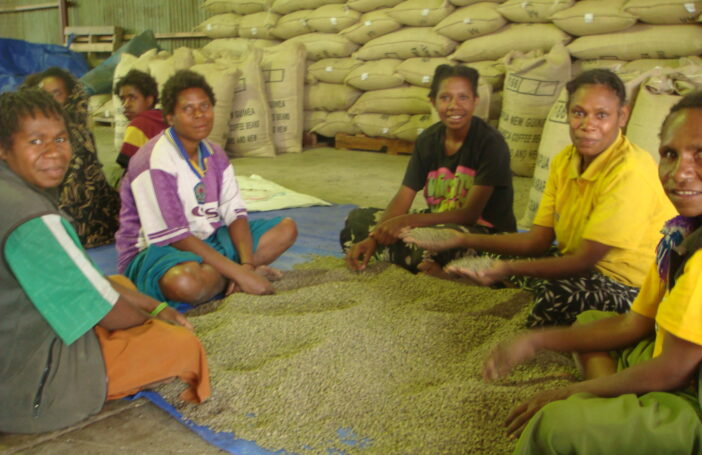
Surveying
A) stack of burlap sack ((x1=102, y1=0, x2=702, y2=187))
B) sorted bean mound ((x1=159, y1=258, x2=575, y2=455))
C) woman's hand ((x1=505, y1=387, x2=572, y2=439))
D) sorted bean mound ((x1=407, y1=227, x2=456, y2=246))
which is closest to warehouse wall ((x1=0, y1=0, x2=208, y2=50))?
stack of burlap sack ((x1=102, y1=0, x2=702, y2=187))

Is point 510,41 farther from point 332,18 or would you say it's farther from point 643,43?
point 332,18

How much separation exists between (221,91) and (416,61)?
1.61 metres

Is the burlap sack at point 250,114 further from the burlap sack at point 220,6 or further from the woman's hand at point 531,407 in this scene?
the woman's hand at point 531,407

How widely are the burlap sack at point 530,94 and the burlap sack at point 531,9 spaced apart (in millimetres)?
322

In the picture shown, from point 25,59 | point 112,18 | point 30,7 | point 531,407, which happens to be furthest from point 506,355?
point 30,7

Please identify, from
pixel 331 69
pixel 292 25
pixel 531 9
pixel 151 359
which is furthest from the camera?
pixel 292 25

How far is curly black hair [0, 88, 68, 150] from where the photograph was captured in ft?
4.29

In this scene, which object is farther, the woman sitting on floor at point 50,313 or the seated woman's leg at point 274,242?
the seated woman's leg at point 274,242

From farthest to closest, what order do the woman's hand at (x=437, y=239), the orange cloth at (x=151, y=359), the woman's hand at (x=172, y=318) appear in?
the woman's hand at (x=437, y=239) → the woman's hand at (x=172, y=318) → the orange cloth at (x=151, y=359)

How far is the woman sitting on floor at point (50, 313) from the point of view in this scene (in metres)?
1.22

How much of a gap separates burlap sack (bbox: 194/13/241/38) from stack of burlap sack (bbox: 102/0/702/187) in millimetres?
12

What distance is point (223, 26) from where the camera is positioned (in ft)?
20.9

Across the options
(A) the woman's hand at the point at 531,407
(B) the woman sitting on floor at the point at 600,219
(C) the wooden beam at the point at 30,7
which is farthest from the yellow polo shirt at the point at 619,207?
(C) the wooden beam at the point at 30,7

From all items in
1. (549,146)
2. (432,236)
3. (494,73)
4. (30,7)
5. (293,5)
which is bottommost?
(432,236)
